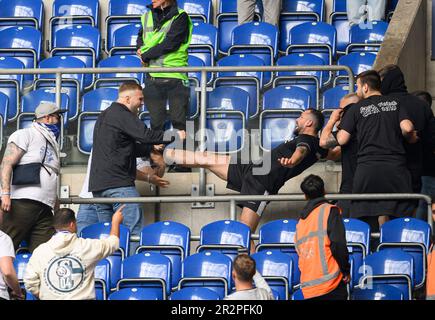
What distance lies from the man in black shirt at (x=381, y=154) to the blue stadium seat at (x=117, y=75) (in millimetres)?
2439

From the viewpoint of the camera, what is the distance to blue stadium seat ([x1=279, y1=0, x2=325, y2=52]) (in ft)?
64.1

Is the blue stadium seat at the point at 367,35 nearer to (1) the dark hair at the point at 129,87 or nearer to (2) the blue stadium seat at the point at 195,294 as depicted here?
(1) the dark hair at the point at 129,87

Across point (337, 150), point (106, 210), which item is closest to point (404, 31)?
point (337, 150)

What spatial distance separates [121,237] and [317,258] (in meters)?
2.33

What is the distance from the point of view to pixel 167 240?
15.3 m

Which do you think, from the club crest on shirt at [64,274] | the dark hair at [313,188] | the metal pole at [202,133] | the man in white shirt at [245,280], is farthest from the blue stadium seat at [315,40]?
the man in white shirt at [245,280]

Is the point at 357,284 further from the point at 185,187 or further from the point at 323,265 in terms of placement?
the point at 185,187

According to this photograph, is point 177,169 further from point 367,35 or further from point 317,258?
point 367,35

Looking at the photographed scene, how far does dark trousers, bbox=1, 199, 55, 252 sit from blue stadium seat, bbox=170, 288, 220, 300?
6.20 ft

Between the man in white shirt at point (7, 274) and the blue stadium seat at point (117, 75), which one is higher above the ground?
the blue stadium seat at point (117, 75)

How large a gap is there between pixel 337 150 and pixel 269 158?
2.10ft

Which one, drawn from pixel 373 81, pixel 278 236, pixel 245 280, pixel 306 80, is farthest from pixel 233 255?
pixel 306 80

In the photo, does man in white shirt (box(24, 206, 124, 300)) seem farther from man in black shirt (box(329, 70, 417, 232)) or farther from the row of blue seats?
man in black shirt (box(329, 70, 417, 232))

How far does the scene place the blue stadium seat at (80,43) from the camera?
1888 centimetres
